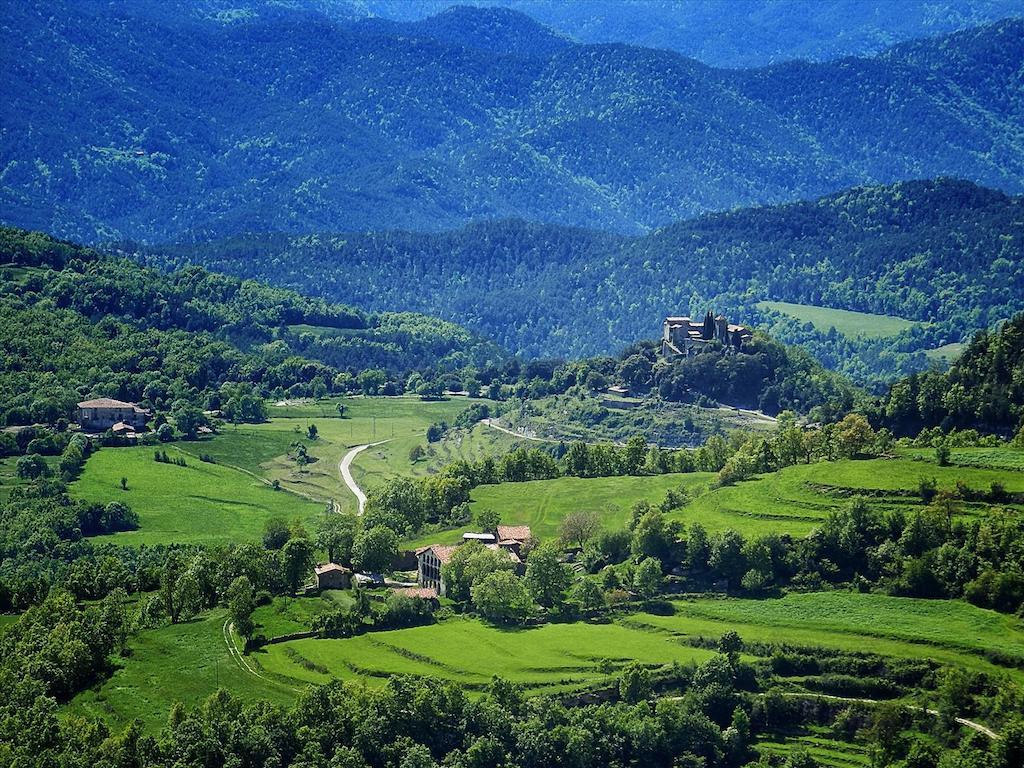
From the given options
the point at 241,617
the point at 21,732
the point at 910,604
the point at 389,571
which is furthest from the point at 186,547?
the point at 910,604

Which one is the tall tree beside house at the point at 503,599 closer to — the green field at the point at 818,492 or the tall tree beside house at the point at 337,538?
the tall tree beside house at the point at 337,538

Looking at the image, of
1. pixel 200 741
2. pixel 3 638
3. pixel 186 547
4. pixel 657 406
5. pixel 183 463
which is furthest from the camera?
pixel 657 406

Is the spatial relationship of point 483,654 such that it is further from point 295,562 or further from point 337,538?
point 337,538

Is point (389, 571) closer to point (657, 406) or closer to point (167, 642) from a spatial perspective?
point (167, 642)

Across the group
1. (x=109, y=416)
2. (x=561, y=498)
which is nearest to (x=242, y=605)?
(x=561, y=498)

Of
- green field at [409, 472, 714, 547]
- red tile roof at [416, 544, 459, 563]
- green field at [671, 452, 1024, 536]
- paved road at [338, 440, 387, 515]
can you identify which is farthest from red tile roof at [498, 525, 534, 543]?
paved road at [338, 440, 387, 515]

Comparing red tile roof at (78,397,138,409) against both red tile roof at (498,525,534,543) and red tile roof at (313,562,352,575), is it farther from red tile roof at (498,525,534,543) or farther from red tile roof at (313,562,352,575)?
red tile roof at (498,525,534,543)
